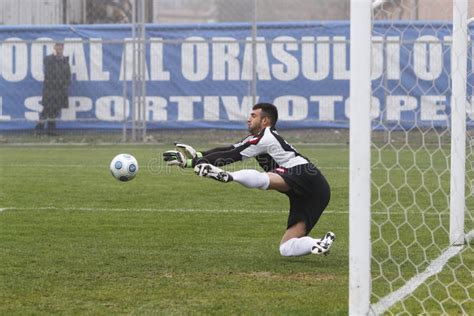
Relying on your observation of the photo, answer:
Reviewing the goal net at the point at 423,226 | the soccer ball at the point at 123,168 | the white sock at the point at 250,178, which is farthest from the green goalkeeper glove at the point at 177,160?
the goal net at the point at 423,226

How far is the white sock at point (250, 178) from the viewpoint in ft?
24.2

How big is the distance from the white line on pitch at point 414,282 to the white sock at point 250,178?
133 cm

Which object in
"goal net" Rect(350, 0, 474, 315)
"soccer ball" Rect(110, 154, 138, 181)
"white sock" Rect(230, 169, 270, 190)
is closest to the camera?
"goal net" Rect(350, 0, 474, 315)

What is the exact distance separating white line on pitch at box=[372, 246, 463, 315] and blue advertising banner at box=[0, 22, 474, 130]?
12894mm

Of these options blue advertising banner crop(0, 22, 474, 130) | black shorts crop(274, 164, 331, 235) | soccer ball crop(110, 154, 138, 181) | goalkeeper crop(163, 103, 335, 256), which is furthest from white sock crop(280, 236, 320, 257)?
blue advertising banner crop(0, 22, 474, 130)

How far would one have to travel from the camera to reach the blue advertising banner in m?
21.1

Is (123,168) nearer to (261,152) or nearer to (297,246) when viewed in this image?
(261,152)

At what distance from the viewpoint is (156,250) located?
27.1ft

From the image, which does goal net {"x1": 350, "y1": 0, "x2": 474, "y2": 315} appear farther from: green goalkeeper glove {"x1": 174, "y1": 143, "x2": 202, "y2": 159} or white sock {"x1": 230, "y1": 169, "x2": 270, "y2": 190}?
A: green goalkeeper glove {"x1": 174, "y1": 143, "x2": 202, "y2": 159}

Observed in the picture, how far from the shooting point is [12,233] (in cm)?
922

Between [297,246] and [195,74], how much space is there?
45.9 feet

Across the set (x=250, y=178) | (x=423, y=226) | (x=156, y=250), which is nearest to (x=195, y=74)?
(x=423, y=226)

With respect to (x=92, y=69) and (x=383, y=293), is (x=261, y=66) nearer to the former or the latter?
(x=92, y=69)

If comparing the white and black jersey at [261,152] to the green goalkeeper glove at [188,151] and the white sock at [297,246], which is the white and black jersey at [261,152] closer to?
the green goalkeeper glove at [188,151]
